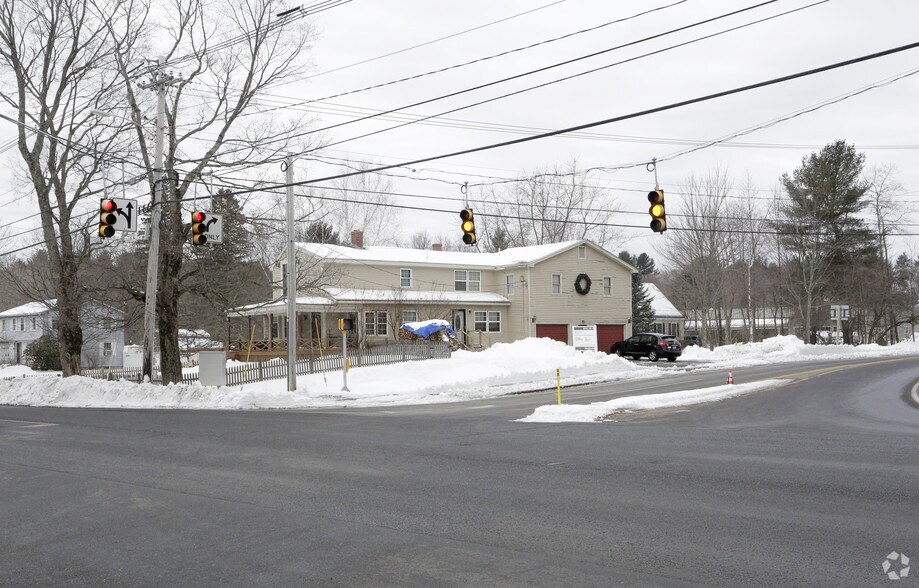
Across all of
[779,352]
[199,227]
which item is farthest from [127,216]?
[779,352]

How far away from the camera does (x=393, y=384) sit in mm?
29578

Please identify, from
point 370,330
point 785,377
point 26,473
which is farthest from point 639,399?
point 370,330

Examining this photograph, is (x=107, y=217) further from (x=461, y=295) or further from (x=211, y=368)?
(x=461, y=295)

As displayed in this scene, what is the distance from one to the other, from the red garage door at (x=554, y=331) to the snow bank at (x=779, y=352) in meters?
7.80

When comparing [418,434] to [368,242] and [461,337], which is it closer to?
[461,337]

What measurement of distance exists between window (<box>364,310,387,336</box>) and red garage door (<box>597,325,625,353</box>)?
15366mm

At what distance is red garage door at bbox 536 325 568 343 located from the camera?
49312 mm

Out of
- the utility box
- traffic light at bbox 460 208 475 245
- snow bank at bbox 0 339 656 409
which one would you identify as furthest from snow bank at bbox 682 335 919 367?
the utility box

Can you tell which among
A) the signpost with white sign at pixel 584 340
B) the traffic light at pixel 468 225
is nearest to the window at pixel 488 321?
the signpost with white sign at pixel 584 340

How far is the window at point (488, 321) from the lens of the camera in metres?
49.2

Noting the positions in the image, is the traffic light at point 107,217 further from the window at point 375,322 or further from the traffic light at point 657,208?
the window at point 375,322

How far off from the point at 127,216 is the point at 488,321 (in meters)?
29.3

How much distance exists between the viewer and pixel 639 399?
20156mm

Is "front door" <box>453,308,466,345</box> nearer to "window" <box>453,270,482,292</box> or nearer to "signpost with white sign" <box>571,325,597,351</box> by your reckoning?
"window" <box>453,270,482,292</box>
